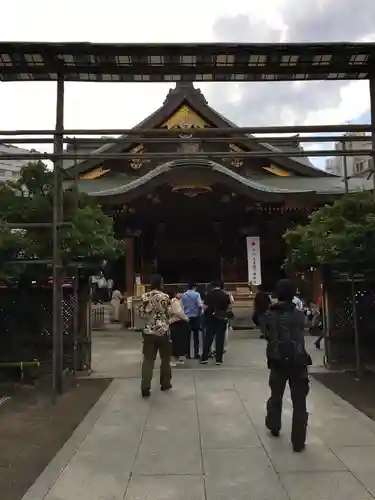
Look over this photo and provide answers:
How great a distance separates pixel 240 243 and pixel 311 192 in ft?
12.4

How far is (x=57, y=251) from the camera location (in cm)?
755

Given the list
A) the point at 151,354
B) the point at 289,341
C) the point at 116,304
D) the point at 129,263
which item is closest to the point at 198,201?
the point at 129,263

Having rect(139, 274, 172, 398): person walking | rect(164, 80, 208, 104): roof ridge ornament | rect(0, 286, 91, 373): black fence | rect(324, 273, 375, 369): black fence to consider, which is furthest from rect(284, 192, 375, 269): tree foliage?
rect(164, 80, 208, 104): roof ridge ornament

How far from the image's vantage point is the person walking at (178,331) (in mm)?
10188

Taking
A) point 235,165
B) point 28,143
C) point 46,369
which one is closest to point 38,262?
point 28,143

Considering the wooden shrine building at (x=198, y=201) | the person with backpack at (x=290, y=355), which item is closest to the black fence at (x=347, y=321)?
the person with backpack at (x=290, y=355)

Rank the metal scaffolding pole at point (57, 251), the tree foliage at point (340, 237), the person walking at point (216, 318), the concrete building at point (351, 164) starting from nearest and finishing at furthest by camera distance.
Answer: the metal scaffolding pole at point (57, 251)
the tree foliage at point (340, 237)
the person walking at point (216, 318)
the concrete building at point (351, 164)

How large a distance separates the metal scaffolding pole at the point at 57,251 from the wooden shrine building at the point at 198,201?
33.1ft

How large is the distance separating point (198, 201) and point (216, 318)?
10128 millimetres

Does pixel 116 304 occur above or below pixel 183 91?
below

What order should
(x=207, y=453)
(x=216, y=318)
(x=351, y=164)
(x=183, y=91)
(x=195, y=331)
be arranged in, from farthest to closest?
(x=351, y=164) < (x=183, y=91) < (x=195, y=331) < (x=216, y=318) < (x=207, y=453)

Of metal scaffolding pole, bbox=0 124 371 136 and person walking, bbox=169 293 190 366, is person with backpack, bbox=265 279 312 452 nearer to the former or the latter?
metal scaffolding pole, bbox=0 124 371 136

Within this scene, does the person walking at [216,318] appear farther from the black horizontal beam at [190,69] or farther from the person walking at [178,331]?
the black horizontal beam at [190,69]

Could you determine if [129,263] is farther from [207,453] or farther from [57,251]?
[207,453]
